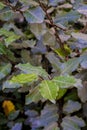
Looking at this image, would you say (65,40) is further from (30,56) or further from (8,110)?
(8,110)

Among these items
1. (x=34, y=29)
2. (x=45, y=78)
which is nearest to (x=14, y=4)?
(x=34, y=29)

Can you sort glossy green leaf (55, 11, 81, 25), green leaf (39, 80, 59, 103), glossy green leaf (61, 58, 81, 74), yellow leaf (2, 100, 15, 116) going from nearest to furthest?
green leaf (39, 80, 59, 103), glossy green leaf (61, 58, 81, 74), glossy green leaf (55, 11, 81, 25), yellow leaf (2, 100, 15, 116)

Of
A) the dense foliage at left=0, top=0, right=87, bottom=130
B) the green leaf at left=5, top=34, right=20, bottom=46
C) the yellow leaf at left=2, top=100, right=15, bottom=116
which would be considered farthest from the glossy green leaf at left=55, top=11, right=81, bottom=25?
the yellow leaf at left=2, top=100, right=15, bottom=116

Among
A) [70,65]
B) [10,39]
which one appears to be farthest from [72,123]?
[10,39]

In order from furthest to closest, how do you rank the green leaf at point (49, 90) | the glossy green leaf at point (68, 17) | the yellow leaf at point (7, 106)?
1. the yellow leaf at point (7, 106)
2. the glossy green leaf at point (68, 17)
3. the green leaf at point (49, 90)

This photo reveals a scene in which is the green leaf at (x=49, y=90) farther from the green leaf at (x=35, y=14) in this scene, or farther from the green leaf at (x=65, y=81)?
the green leaf at (x=35, y=14)

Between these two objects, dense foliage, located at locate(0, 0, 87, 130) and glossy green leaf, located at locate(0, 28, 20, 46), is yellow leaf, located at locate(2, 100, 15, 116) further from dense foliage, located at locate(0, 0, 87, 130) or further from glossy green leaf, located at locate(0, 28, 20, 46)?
glossy green leaf, located at locate(0, 28, 20, 46)

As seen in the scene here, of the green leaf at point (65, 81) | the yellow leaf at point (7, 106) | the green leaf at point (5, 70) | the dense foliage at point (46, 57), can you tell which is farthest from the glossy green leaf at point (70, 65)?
the yellow leaf at point (7, 106)
